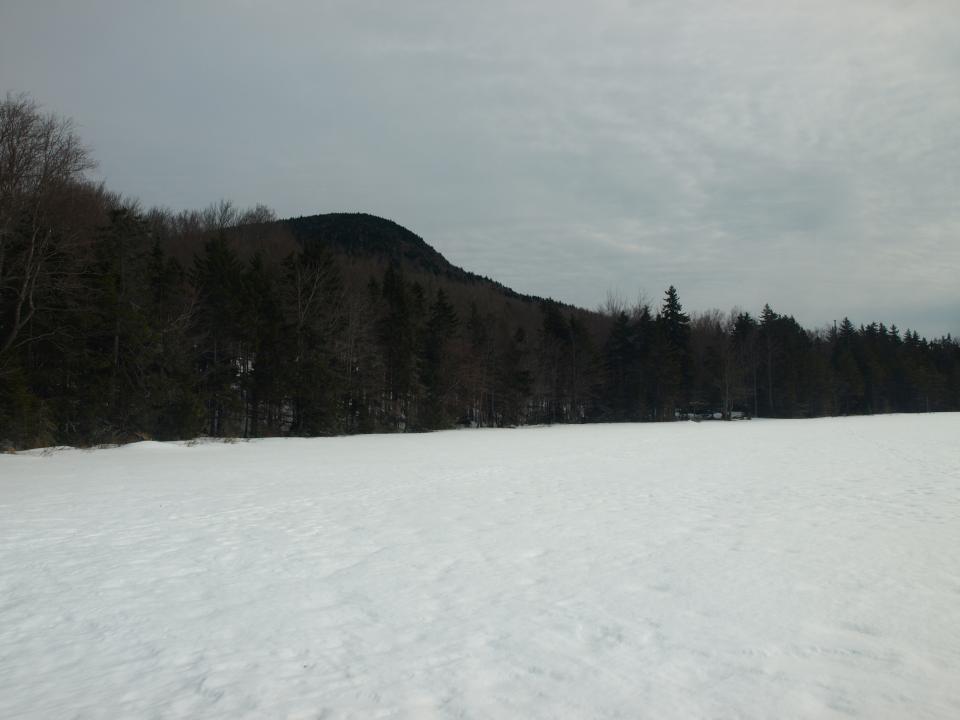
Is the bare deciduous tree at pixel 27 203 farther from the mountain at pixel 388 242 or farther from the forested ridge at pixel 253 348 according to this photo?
the mountain at pixel 388 242

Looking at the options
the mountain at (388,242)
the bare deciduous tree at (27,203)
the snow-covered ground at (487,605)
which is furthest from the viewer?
the mountain at (388,242)

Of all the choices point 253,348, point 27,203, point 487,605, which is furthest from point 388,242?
point 487,605

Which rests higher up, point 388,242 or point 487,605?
point 388,242

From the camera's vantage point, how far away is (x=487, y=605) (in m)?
4.40

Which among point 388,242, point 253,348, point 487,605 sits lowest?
point 487,605

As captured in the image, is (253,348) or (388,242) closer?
(253,348)

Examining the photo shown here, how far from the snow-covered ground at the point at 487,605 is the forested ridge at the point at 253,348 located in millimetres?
13908

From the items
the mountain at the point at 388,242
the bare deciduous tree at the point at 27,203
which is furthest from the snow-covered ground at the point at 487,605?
the mountain at the point at 388,242

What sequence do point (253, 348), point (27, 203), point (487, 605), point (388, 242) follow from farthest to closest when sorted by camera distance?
1. point (388, 242)
2. point (253, 348)
3. point (27, 203)
4. point (487, 605)

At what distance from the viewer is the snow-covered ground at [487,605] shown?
3.02m

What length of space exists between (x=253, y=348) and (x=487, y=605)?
96.4 ft

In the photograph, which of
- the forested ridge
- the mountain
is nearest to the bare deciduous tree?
the forested ridge

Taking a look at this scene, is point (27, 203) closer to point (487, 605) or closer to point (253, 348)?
point (253, 348)

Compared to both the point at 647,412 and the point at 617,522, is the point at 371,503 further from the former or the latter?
the point at 647,412
